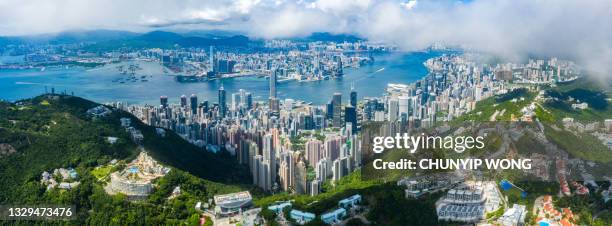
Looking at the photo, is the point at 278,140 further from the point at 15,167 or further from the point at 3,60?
the point at 3,60

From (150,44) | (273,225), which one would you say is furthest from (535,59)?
(150,44)

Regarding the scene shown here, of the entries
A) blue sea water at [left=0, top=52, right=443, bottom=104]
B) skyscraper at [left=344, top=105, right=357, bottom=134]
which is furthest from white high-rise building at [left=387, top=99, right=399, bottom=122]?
blue sea water at [left=0, top=52, right=443, bottom=104]

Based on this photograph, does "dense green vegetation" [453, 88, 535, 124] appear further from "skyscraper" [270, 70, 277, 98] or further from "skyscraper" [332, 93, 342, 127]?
"skyscraper" [270, 70, 277, 98]

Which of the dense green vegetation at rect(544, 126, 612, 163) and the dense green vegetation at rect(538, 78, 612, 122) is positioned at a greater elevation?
the dense green vegetation at rect(538, 78, 612, 122)

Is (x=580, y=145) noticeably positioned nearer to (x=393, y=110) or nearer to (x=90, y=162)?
(x=393, y=110)

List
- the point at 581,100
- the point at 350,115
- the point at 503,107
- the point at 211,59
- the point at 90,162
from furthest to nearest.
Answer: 1. the point at 211,59
2. the point at 350,115
3. the point at 581,100
4. the point at 503,107
5. the point at 90,162

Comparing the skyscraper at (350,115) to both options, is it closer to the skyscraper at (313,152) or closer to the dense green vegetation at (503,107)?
the dense green vegetation at (503,107)

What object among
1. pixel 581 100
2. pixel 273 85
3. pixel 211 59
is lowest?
pixel 273 85

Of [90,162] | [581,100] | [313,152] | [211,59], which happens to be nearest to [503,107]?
[581,100]
